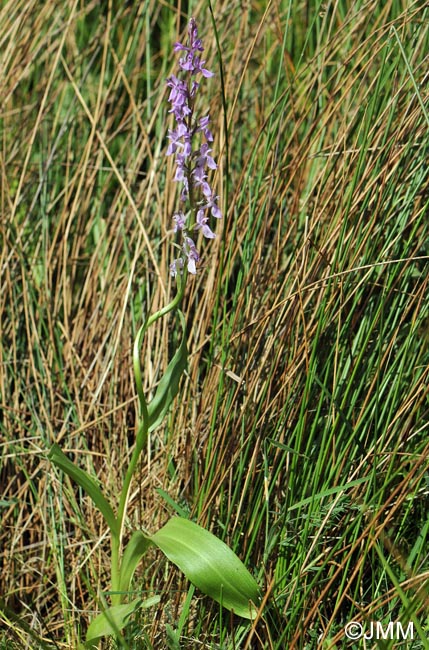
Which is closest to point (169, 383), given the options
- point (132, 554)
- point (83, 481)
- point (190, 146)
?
point (83, 481)

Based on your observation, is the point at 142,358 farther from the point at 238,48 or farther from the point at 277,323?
the point at 238,48

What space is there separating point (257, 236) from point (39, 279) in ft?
3.04

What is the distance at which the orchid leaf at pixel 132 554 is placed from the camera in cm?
177

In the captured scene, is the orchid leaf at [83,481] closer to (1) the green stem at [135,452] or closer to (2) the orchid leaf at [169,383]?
(1) the green stem at [135,452]

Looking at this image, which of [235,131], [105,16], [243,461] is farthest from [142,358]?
[105,16]

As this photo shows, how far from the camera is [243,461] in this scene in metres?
1.91

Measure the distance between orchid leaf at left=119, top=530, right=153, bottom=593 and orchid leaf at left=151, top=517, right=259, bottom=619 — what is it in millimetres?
76

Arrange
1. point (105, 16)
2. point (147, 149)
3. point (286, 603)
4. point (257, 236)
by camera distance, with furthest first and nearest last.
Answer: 1. point (105, 16)
2. point (147, 149)
3. point (257, 236)
4. point (286, 603)

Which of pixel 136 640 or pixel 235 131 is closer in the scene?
pixel 136 640

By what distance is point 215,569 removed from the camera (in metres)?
1.66

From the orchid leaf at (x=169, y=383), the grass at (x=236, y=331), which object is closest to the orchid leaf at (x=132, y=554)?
the grass at (x=236, y=331)

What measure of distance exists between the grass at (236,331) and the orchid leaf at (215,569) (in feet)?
0.23

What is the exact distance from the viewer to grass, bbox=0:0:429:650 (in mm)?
1849

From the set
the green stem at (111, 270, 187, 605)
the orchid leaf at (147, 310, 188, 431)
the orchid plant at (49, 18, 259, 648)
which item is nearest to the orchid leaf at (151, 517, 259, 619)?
the orchid plant at (49, 18, 259, 648)
